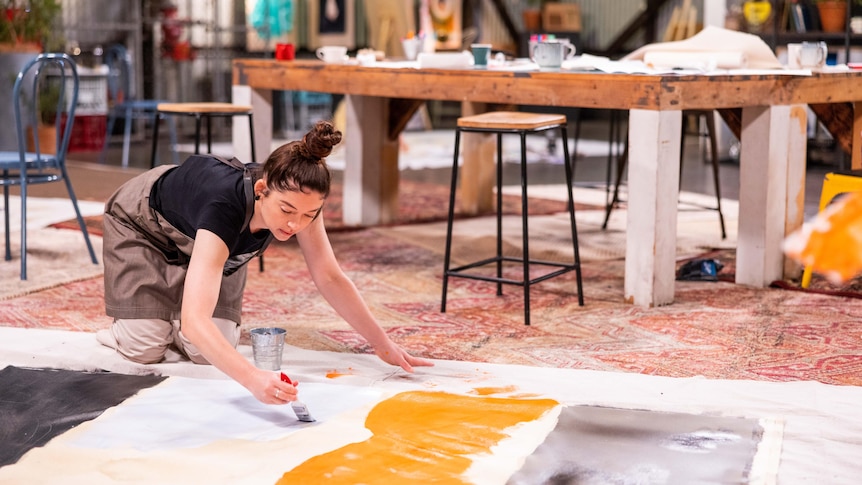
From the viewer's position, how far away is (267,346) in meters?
2.46

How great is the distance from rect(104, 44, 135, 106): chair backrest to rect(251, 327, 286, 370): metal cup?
5404mm

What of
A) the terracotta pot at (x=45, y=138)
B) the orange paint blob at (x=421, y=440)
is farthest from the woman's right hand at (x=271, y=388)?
the terracotta pot at (x=45, y=138)

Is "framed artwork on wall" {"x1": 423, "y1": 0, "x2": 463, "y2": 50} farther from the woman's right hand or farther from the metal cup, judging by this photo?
the woman's right hand

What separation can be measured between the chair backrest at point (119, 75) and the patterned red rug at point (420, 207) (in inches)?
80.4

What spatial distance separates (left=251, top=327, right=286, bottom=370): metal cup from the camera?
246 cm

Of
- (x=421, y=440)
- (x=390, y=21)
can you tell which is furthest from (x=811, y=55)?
(x=390, y=21)

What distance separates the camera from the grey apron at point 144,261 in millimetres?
2811

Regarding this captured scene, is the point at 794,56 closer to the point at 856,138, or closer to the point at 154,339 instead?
the point at 856,138

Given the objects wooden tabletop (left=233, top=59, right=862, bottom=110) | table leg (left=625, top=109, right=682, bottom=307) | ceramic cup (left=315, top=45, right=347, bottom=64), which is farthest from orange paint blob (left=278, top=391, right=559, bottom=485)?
ceramic cup (left=315, top=45, right=347, bottom=64)

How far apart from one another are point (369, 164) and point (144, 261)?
2389 millimetres

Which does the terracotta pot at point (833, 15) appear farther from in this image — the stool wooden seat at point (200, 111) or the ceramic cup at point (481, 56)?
the stool wooden seat at point (200, 111)

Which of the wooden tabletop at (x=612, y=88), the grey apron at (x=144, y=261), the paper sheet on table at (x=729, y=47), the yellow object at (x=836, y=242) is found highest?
the paper sheet on table at (x=729, y=47)

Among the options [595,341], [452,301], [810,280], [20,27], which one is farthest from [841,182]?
[20,27]

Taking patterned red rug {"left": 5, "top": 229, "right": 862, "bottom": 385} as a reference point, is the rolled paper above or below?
above
